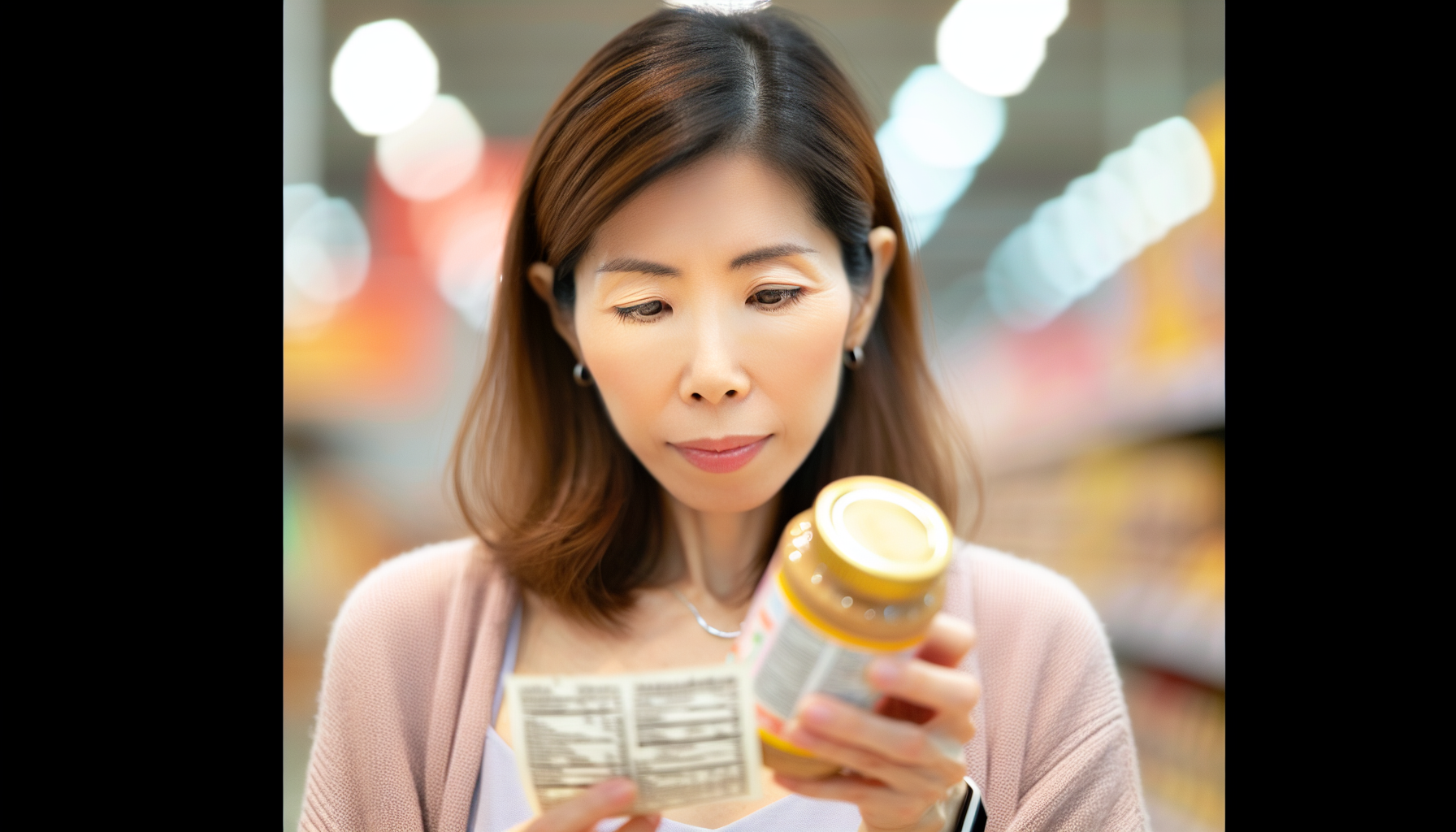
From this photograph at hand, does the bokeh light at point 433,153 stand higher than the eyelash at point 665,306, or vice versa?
the bokeh light at point 433,153

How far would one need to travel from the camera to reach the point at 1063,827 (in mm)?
1085

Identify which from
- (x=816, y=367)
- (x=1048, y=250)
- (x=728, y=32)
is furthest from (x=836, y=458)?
(x=1048, y=250)

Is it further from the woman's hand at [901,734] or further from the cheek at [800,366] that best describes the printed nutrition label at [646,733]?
the cheek at [800,366]

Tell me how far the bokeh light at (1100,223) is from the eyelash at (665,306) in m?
1.14

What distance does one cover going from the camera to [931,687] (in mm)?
706

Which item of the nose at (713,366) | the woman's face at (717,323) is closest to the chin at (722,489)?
the woman's face at (717,323)

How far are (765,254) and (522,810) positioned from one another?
693 mm

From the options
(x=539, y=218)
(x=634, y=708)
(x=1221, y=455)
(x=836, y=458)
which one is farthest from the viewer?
(x=1221, y=455)

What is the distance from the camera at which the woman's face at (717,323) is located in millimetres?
958

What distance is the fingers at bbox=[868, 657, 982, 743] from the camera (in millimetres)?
683

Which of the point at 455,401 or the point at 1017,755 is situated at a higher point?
the point at 455,401

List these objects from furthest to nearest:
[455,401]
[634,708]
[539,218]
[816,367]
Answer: [455,401], [539,218], [816,367], [634,708]

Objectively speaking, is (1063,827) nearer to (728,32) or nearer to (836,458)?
(836,458)
